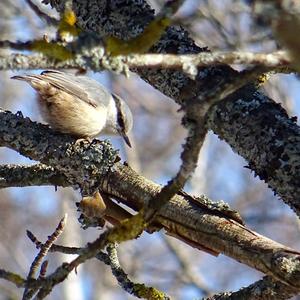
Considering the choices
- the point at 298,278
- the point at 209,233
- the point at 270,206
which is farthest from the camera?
the point at 270,206

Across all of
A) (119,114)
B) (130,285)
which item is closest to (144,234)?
(119,114)

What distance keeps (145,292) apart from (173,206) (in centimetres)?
30

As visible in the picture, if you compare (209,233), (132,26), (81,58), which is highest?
(132,26)

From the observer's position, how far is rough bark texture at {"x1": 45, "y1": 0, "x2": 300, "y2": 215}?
72.7 inches

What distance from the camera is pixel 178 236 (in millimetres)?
2051

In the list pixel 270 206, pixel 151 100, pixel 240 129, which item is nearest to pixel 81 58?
pixel 240 129

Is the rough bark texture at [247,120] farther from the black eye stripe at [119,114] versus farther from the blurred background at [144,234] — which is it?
the blurred background at [144,234]

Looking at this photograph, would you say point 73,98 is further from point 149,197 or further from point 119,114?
point 149,197

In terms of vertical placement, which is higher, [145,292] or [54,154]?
[54,154]

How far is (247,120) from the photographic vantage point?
1.93 metres

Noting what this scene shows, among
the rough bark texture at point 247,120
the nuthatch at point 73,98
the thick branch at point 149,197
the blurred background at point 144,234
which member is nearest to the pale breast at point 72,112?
the nuthatch at point 73,98

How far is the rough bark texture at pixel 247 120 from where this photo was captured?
185 centimetres

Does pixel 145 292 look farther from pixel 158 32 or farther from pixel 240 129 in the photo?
pixel 158 32

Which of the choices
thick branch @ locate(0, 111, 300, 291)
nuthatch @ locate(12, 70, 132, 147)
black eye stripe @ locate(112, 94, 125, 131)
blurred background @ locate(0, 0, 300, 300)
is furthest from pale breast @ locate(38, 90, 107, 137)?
blurred background @ locate(0, 0, 300, 300)
